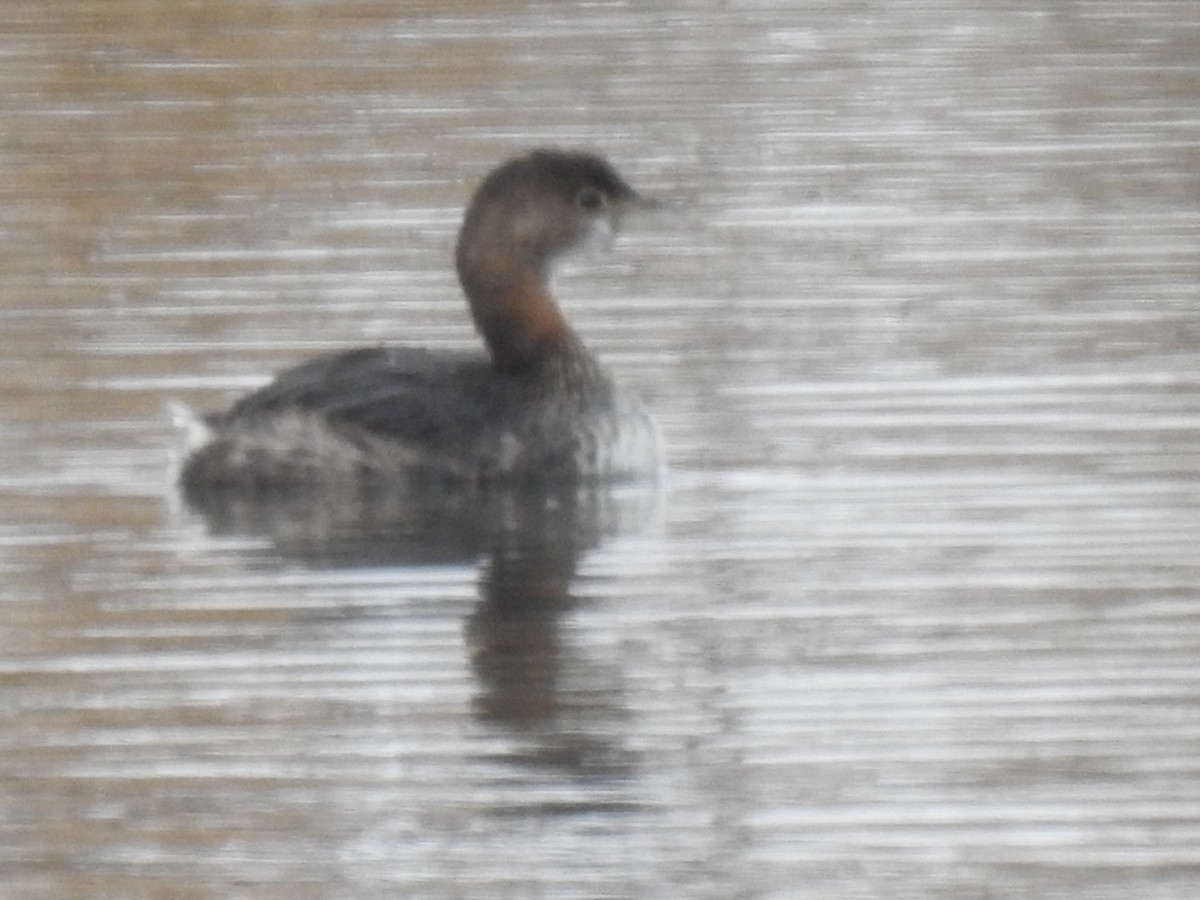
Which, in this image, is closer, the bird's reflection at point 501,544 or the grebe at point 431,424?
the bird's reflection at point 501,544

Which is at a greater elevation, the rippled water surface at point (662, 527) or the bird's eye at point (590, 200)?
the bird's eye at point (590, 200)

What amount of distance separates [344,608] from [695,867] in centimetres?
241

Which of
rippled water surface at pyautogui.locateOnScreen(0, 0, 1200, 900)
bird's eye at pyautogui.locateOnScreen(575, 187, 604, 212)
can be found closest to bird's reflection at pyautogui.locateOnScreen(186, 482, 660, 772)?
rippled water surface at pyautogui.locateOnScreen(0, 0, 1200, 900)

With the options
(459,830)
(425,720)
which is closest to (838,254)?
(425,720)

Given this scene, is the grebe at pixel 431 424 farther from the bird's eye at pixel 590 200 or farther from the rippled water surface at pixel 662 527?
the bird's eye at pixel 590 200

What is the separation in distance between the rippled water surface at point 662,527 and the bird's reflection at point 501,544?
22 mm

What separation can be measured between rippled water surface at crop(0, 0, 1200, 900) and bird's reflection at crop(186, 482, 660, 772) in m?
0.02

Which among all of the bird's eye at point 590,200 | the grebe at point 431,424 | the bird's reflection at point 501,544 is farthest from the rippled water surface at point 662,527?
the bird's eye at point 590,200

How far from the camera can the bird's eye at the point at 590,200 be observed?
38.8 ft

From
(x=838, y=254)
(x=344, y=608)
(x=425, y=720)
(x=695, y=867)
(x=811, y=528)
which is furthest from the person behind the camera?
(x=838, y=254)

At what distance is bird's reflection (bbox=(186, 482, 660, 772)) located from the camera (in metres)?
8.45

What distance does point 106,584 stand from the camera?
383 inches

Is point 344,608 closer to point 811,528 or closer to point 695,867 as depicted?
point 811,528

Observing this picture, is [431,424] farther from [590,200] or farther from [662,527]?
[590,200]
